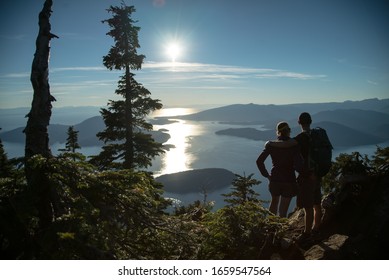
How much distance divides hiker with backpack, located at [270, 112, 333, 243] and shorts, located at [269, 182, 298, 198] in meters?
0.26

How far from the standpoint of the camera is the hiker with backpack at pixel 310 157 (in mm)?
5480

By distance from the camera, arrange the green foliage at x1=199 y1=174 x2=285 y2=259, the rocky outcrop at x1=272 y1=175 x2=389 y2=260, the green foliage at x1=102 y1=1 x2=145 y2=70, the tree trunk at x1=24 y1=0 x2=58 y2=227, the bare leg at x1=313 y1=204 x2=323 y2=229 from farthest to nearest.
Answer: the green foliage at x1=102 y1=1 x2=145 y2=70, the bare leg at x1=313 y1=204 x2=323 y2=229, the rocky outcrop at x1=272 y1=175 x2=389 y2=260, the green foliage at x1=199 y1=174 x2=285 y2=259, the tree trunk at x1=24 y1=0 x2=58 y2=227

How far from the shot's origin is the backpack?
5465mm

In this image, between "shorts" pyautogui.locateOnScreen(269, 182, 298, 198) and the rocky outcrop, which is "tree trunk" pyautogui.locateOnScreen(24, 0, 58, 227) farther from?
the rocky outcrop

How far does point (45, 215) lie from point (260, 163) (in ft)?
14.1

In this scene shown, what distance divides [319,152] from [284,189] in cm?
110

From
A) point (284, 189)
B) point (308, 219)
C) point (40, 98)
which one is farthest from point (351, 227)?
point (40, 98)

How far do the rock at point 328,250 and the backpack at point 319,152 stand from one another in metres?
1.40

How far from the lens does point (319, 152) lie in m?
5.46

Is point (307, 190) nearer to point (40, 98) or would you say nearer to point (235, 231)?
point (235, 231)

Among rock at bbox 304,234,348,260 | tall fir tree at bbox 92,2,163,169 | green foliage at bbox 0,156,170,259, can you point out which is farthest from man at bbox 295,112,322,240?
tall fir tree at bbox 92,2,163,169
